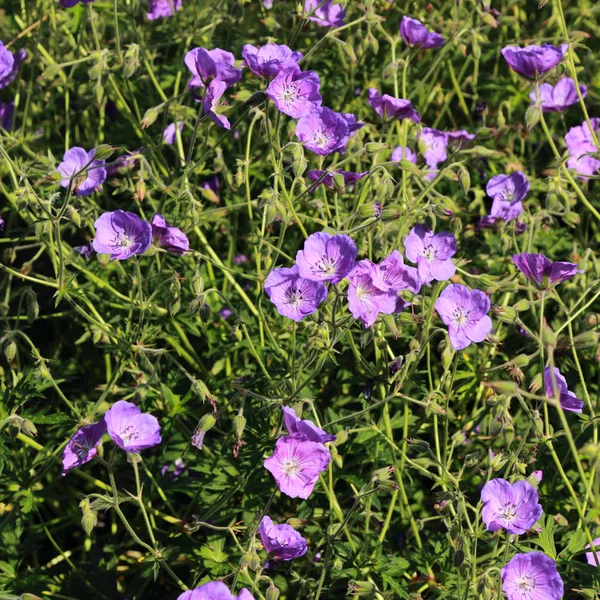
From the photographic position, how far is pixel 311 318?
7.23 ft

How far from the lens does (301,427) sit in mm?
2043

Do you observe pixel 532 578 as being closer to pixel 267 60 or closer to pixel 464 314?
pixel 464 314

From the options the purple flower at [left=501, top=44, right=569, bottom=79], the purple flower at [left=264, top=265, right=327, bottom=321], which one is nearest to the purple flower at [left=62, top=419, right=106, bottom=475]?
the purple flower at [left=264, top=265, right=327, bottom=321]

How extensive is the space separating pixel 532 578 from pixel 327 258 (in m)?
0.86

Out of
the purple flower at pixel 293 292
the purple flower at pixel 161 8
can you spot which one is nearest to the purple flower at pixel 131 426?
the purple flower at pixel 293 292

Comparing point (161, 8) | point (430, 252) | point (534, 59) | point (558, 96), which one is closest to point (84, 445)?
point (430, 252)

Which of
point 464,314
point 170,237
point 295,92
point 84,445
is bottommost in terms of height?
point 84,445

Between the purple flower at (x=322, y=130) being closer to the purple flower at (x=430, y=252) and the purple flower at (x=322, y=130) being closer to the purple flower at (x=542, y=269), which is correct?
the purple flower at (x=430, y=252)

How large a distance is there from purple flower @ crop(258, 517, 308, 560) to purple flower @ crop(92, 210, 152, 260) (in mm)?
749

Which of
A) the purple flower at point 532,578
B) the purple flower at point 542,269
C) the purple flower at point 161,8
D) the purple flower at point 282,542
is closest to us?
the purple flower at point 532,578

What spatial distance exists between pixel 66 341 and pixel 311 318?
1206 mm

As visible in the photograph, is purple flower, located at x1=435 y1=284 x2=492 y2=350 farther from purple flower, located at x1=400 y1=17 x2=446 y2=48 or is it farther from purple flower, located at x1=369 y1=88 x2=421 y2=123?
purple flower, located at x1=400 y1=17 x2=446 y2=48

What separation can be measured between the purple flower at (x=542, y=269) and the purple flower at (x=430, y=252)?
177mm

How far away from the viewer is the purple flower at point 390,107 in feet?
8.71
